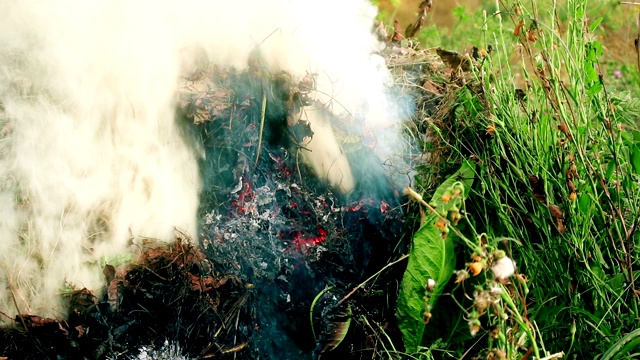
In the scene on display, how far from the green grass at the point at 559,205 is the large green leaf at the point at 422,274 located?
8cm

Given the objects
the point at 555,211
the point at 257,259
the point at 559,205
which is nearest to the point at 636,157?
the point at 559,205

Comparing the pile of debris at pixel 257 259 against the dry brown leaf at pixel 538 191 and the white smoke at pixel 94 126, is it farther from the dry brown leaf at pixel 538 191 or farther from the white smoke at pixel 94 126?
the dry brown leaf at pixel 538 191

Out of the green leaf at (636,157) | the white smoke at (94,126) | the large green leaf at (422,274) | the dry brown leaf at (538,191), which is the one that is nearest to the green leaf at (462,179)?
the large green leaf at (422,274)

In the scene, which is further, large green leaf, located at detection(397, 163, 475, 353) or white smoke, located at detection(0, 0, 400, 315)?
white smoke, located at detection(0, 0, 400, 315)

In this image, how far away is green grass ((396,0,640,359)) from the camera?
1996 millimetres

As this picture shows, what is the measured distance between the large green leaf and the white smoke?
0.85 metres

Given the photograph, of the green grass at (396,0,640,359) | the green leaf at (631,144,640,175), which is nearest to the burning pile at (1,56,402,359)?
the green grass at (396,0,640,359)

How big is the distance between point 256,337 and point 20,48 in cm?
146

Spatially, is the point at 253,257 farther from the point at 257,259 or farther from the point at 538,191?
the point at 538,191

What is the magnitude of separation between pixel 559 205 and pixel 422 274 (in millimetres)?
546

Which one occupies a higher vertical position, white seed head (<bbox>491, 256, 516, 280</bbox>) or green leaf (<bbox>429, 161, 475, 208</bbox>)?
white seed head (<bbox>491, 256, 516, 280</bbox>)

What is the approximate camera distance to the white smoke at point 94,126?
229 cm

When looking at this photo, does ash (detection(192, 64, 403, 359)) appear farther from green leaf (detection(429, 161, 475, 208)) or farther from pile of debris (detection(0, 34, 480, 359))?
green leaf (detection(429, 161, 475, 208))

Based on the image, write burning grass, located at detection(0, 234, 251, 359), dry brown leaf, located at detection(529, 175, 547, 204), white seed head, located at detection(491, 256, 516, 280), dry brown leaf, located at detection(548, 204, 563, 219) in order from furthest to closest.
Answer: burning grass, located at detection(0, 234, 251, 359)
dry brown leaf, located at detection(529, 175, 547, 204)
dry brown leaf, located at detection(548, 204, 563, 219)
white seed head, located at detection(491, 256, 516, 280)
